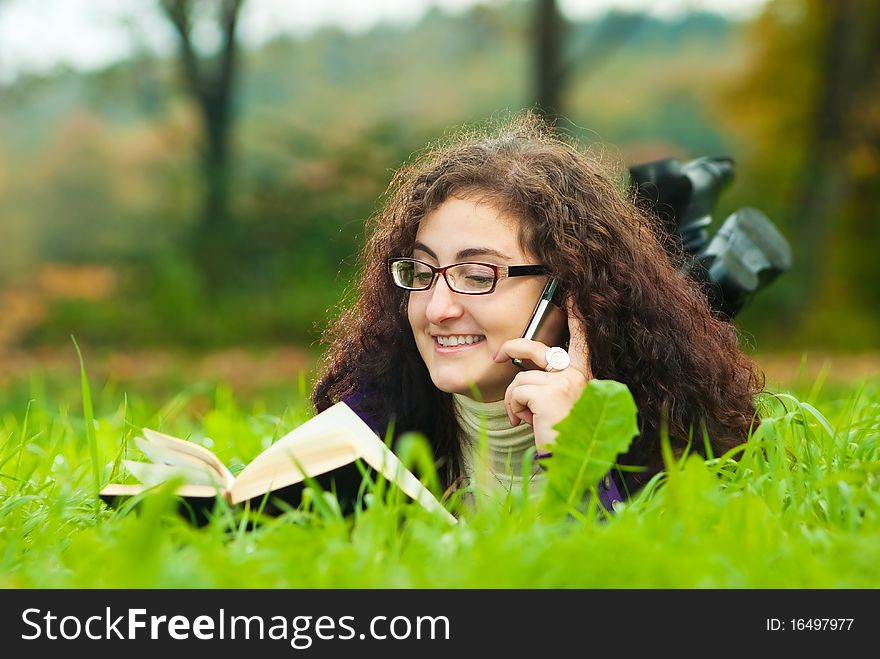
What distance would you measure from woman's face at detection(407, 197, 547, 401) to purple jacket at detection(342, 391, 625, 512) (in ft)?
1.15

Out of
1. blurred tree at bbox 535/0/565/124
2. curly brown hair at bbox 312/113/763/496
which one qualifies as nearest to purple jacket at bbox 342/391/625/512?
curly brown hair at bbox 312/113/763/496

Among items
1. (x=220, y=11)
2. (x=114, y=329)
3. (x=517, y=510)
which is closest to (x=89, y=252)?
(x=114, y=329)

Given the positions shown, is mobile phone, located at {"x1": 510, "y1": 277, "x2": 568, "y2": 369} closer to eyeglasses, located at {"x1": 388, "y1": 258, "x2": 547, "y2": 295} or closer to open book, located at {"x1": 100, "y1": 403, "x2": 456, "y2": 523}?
eyeglasses, located at {"x1": 388, "y1": 258, "x2": 547, "y2": 295}

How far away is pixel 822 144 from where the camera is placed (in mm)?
10703

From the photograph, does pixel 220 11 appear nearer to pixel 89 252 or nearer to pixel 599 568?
pixel 89 252

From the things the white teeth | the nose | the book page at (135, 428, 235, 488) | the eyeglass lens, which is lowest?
the book page at (135, 428, 235, 488)

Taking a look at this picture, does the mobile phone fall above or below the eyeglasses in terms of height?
below

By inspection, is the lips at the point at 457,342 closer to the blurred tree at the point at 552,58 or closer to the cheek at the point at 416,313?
the cheek at the point at 416,313

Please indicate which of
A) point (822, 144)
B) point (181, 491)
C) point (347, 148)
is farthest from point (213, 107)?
point (181, 491)

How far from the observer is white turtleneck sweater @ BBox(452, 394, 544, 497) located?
257 centimetres

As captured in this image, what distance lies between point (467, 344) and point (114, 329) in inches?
319

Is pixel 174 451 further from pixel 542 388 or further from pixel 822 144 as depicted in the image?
pixel 822 144

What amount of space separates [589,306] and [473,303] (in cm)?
30

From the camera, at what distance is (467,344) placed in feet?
8.27
